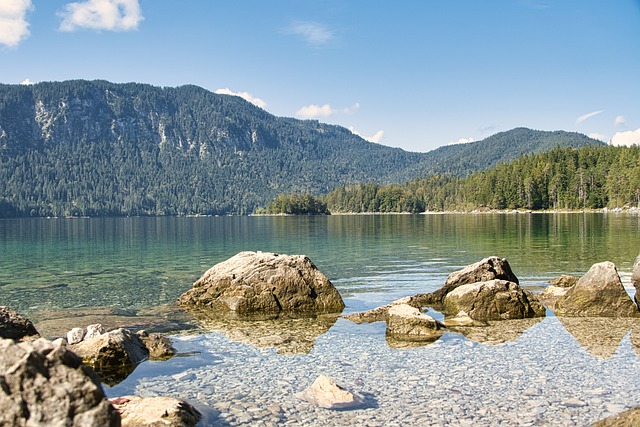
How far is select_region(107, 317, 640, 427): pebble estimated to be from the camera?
1072 centimetres

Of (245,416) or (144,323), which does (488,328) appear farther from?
(144,323)

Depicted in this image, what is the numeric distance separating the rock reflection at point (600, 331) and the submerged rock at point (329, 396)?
792 centimetres

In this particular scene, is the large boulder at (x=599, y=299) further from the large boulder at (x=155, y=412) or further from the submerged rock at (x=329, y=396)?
the large boulder at (x=155, y=412)

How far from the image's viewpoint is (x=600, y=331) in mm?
17828

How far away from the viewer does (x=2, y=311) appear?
1534 cm

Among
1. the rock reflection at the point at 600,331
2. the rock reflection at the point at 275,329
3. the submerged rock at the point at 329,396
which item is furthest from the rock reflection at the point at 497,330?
the submerged rock at the point at 329,396

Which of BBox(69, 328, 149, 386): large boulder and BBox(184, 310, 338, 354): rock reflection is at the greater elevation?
BBox(69, 328, 149, 386): large boulder

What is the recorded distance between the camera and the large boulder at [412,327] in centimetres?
1744

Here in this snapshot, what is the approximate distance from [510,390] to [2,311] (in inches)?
567

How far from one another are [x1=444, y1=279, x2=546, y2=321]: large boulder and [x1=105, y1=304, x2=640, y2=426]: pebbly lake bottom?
7.44 feet

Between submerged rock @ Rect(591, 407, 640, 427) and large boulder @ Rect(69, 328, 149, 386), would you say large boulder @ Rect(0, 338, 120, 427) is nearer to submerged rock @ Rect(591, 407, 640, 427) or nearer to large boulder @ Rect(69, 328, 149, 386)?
large boulder @ Rect(69, 328, 149, 386)

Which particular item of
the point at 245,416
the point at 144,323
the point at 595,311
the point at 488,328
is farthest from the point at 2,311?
the point at 595,311

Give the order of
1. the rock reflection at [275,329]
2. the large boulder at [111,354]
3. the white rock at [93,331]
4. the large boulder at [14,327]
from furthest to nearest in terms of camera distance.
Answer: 1. the rock reflection at [275,329]
2. the white rock at [93,331]
3. the large boulder at [14,327]
4. the large boulder at [111,354]

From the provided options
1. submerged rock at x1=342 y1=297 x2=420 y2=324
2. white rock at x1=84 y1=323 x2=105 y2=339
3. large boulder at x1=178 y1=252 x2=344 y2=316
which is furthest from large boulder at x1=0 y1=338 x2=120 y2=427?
large boulder at x1=178 y1=252 x2=344 y2=316
